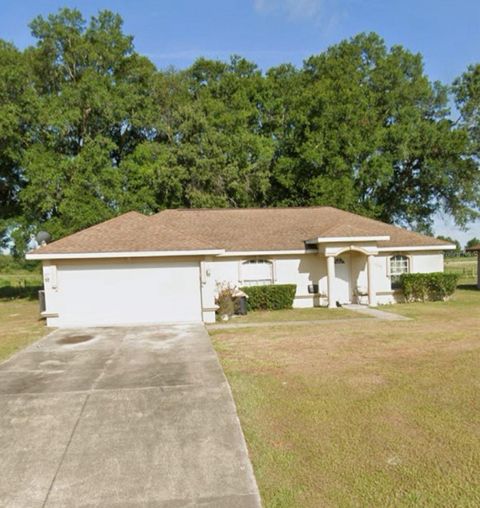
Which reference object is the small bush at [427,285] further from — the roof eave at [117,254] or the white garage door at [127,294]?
the white garage door at [127,294]

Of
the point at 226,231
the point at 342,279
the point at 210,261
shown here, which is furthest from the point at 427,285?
the point at 210,261

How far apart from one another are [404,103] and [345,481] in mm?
33102

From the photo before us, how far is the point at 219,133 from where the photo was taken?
2642 centimetres

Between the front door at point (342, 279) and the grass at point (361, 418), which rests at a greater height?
the front door at point (342, 279)

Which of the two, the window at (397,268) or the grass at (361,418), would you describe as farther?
the window at (397,268)

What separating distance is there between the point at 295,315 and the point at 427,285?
7209 millimetres

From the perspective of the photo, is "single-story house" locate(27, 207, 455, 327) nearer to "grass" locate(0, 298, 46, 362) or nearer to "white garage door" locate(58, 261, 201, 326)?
"white garage door" locate(58, 261, 201, 326)

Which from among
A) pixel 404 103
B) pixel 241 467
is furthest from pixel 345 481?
pixel 404 103

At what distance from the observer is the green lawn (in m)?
14.6

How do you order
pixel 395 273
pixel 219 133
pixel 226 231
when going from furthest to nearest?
pixel 219 133 → pixel 226 231 → pixel 395 273

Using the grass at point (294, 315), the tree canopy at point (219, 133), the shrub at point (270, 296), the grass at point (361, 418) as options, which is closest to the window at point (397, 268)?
the grass at point (294, 315)

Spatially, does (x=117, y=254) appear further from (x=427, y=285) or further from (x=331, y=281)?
(x=427, y=285)

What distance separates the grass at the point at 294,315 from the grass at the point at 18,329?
633 centimetres

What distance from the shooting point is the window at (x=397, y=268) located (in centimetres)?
1903
